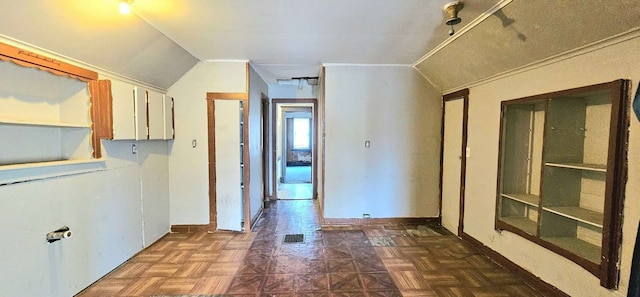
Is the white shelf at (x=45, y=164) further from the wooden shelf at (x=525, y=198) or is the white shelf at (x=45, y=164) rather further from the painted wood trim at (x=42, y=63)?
the wooden shelf at (x=525, y=198)

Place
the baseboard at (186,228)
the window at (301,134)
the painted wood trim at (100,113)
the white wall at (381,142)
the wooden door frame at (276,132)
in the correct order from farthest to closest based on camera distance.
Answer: the window at (301,134), the wooden door frame at (276,132), the white wall at (381,142), the baseboard at (186,228), the painted wood trim at (100,113)

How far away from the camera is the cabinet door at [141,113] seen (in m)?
2.71

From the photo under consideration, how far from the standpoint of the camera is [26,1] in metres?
1.56

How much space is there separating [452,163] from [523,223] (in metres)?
1.11

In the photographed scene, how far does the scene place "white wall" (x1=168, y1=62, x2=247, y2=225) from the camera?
137 inches

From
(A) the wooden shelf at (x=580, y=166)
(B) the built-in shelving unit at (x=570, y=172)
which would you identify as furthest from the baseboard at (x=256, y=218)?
(A) the wooden shelf at (x=580, y=166)

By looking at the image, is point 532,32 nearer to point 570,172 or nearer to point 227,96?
point 570,172

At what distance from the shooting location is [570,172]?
229 cm

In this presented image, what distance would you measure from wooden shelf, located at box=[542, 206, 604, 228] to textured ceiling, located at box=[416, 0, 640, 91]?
1194 mm

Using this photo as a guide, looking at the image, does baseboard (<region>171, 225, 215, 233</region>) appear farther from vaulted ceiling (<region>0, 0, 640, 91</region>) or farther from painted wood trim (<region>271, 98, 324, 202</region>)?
painted wood trim (<region>271, 98, 324, 202</region>)

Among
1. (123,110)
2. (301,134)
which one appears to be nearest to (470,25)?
(123,110)

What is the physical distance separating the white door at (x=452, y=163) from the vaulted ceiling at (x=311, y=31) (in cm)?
41

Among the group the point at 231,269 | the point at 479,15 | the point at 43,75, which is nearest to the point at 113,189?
the point at 43,75

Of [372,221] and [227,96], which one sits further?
[372,221]
